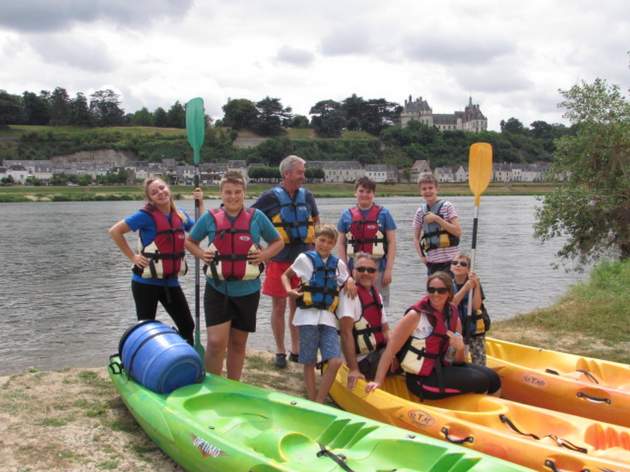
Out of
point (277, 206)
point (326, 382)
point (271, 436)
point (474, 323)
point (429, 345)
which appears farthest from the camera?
point (277, 206)

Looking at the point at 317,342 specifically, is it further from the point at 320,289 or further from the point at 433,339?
the point at 433,339

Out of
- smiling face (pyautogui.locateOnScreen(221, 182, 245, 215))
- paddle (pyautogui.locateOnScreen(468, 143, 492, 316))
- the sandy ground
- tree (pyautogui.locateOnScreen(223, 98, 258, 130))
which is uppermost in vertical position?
tree (pyautogui.locateOnScreen(223, 98, 258, 130))

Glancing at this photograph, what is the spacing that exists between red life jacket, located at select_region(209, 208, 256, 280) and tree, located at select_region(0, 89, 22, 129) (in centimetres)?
11114

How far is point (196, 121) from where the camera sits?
5.37 m

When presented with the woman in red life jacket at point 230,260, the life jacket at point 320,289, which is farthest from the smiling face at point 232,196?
the life jacket at point 320,289

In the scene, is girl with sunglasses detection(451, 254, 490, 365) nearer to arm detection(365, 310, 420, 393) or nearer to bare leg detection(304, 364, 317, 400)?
arm detection(365, 310, 420, 393)

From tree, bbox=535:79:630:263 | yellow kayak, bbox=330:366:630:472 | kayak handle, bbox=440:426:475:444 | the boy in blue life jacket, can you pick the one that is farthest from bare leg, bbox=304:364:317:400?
tree, bbox=535:79:630:263

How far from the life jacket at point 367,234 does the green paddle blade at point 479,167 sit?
42.5 inches

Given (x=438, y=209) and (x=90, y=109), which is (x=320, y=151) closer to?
(x=90, y=109)

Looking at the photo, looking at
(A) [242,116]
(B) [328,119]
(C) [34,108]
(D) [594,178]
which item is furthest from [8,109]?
(D) [594,178]

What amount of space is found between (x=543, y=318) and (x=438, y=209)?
333cm

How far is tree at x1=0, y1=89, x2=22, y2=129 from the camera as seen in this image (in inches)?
4015

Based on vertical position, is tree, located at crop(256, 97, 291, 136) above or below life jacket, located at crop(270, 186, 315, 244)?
above

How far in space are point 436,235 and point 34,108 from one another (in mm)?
116602
